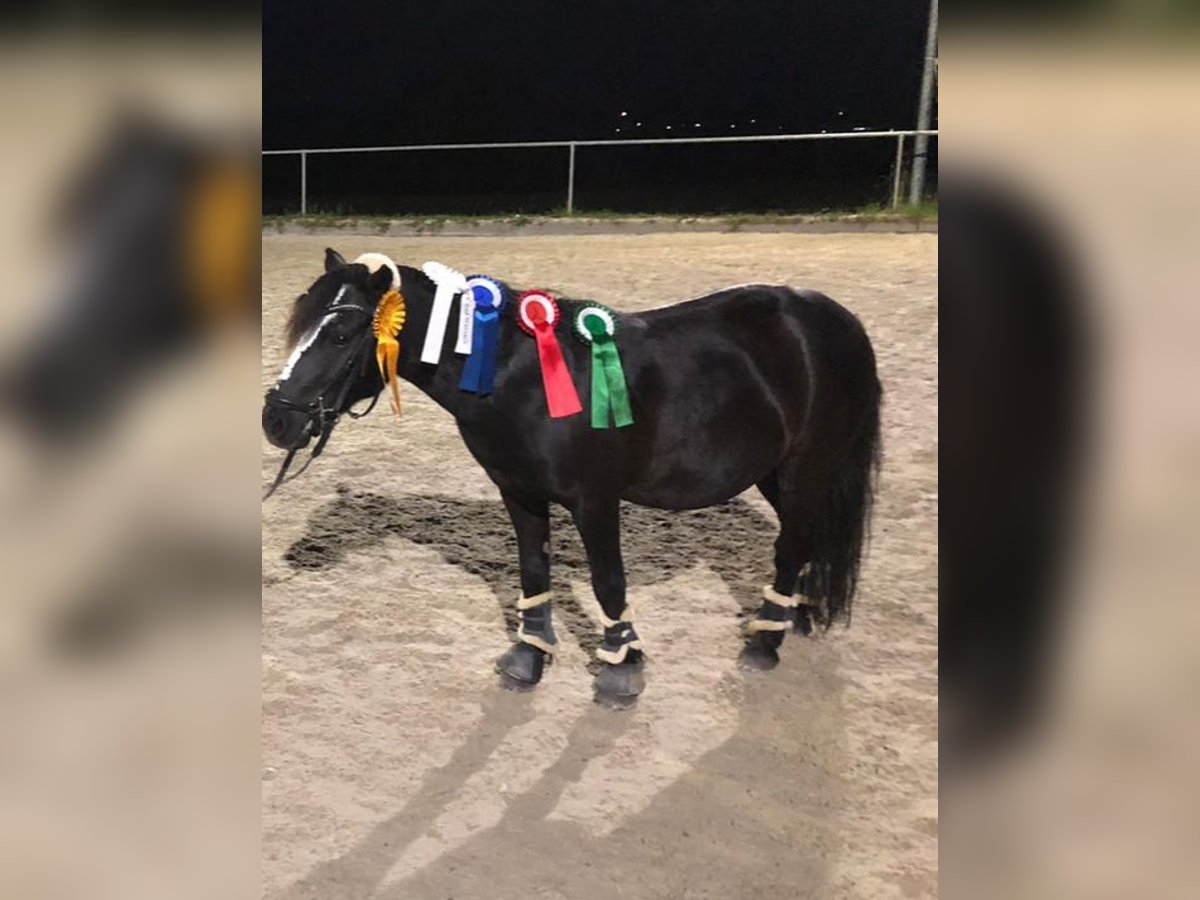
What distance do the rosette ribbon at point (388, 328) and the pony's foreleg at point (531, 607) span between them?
50 centimetres

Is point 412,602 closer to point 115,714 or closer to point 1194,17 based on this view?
point 115,714

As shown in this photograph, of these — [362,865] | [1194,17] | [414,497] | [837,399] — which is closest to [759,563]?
[837,399]

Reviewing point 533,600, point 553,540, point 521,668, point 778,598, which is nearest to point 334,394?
point 533,600

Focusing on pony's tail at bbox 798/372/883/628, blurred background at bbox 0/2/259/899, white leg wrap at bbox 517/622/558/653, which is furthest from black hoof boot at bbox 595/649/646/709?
blurred background at bbox 0/2/259/899

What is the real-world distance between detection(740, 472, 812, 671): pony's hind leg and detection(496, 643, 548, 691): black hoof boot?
1.60ft

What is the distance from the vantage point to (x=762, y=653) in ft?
6.91

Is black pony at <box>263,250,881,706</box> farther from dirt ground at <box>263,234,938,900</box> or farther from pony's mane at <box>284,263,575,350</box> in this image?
dirt ground at <box>263,234,938,900</box>

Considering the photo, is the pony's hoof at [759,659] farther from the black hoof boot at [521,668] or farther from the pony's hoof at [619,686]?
the black hoof boot at [521,668]

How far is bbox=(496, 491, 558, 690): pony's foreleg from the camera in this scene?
79.5 inches

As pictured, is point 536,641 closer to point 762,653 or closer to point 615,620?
point 615,620

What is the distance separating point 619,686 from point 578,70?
4.19 feet

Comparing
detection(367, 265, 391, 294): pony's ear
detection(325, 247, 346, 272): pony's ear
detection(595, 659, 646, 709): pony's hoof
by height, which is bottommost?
detection(595, 659, 646, 709): pony's hoof

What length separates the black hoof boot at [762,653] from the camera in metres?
2.10

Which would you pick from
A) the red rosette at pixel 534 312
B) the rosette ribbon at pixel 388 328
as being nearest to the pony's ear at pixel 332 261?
the rosette ribbon at pixel 388 328
